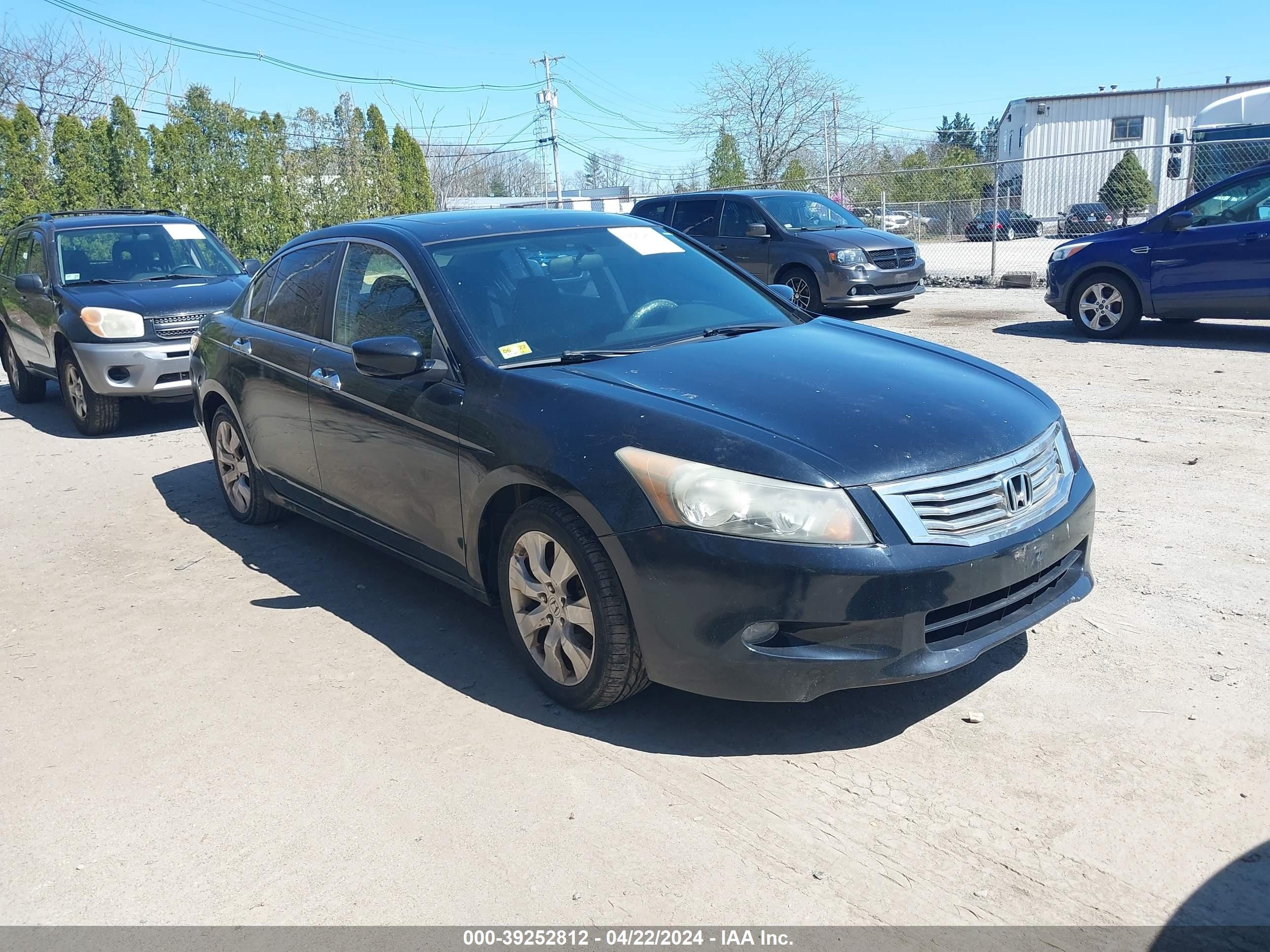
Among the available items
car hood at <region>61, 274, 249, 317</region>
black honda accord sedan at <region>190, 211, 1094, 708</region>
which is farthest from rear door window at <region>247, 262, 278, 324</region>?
car hood at <region>61, 274, 249, 317</region>

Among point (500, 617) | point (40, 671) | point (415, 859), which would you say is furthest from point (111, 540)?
point (415, 859)

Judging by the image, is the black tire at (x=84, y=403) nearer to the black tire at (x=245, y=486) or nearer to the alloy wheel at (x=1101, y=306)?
the black tire at (x=245, y=486)

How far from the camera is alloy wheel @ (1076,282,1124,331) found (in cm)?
1097

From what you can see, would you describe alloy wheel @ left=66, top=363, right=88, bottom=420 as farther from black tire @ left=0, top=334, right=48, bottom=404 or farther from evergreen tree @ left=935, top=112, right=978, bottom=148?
evergreen tree @ left=935, top=112, right=978, bottom=148

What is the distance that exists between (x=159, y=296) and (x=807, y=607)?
8.02m

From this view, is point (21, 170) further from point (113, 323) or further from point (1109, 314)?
point (1109, 314)

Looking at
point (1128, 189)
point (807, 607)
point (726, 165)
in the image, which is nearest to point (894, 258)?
point (1128, 189)

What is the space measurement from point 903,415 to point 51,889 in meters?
2.91

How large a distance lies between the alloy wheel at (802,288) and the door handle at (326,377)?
32.7 ft

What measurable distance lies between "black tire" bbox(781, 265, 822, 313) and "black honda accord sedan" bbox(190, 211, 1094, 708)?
30.0 feet

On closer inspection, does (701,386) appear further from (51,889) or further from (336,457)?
(51,889)

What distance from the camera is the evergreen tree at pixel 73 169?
18.4 meters

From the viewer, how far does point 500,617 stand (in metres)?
4.73

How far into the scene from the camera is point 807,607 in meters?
3.12
